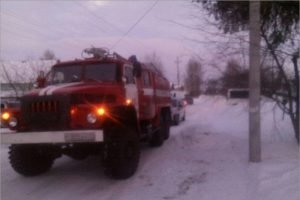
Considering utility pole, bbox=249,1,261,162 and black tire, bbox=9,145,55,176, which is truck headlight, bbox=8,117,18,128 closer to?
black tire, bbox=9,145,55,176

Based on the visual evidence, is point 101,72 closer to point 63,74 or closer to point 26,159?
point 63,74

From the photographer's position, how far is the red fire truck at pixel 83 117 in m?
7.29

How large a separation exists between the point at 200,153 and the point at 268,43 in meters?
3.31

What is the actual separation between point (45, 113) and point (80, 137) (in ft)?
3.08

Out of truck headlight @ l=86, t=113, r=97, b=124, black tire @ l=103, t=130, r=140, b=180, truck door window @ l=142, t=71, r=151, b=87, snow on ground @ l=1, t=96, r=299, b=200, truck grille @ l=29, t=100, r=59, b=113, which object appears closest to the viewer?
snow on ground @ l=1, t=96, r=299, b=200

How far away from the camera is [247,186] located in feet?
22.7

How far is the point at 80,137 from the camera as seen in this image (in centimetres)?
700

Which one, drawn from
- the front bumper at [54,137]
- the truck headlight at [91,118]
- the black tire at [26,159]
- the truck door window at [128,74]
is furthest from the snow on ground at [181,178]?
the truck door window at [128,74]

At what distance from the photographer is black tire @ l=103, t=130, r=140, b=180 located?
7.56m

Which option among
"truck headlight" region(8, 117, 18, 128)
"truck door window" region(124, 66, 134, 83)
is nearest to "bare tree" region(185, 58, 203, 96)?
"truck door window" region(124, 66, 134, 83)

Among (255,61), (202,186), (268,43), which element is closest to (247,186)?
→ (202,186)

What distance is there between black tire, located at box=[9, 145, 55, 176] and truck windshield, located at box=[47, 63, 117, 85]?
1.63 m

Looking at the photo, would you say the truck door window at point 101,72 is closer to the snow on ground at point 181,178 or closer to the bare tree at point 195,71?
the snow on ground at point 181,178

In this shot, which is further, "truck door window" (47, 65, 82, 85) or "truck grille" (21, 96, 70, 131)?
"truck door window" (47, 65, 82, 85)
